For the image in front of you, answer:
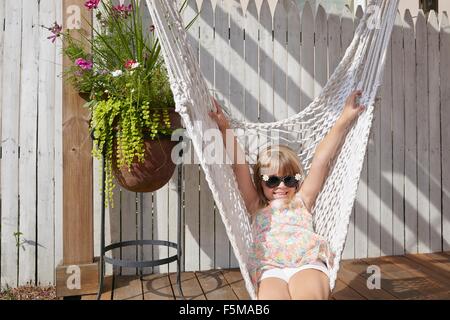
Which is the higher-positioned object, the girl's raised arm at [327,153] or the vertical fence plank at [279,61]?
the vertical fence plank at [279,61]

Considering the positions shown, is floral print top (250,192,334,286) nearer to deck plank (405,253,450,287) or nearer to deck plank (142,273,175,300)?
deck plank (142,273,175,300)

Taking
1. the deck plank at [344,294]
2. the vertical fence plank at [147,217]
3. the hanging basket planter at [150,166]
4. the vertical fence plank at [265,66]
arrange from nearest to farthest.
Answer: the hanging basket planter at [150,166] < the deck plank at [344,294] < the vertical fence plank at [147,217] < the vertical fence plank at [265,66]

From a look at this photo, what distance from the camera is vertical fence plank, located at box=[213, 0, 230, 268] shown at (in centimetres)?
240

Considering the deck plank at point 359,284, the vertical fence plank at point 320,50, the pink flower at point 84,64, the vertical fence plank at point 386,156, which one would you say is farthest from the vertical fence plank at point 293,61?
the pink flower at point 84,64

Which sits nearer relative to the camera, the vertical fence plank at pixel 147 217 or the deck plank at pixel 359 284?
the deck plank at pixel 359 284

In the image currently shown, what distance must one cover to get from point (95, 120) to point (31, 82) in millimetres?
645

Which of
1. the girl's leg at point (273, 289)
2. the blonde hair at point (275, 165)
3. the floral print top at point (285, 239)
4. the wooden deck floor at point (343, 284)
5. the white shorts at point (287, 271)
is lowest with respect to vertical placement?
the wooden deck floor at point (343, 284)

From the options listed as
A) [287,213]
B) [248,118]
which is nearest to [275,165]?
[287,213]

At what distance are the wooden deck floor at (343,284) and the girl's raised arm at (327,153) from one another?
1.84ft

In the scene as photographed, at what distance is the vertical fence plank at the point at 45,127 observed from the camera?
222 cm

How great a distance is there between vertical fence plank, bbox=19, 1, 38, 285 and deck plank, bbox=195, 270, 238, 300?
93 cm

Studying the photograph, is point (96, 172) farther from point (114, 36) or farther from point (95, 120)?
point (114, 36)

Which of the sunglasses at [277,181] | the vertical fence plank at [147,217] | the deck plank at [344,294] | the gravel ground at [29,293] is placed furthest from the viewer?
the vertical fence plank at [147,217]

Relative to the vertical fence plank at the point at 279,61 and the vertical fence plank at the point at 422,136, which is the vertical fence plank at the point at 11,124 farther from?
the vertical fence plank at the point at 422,136
